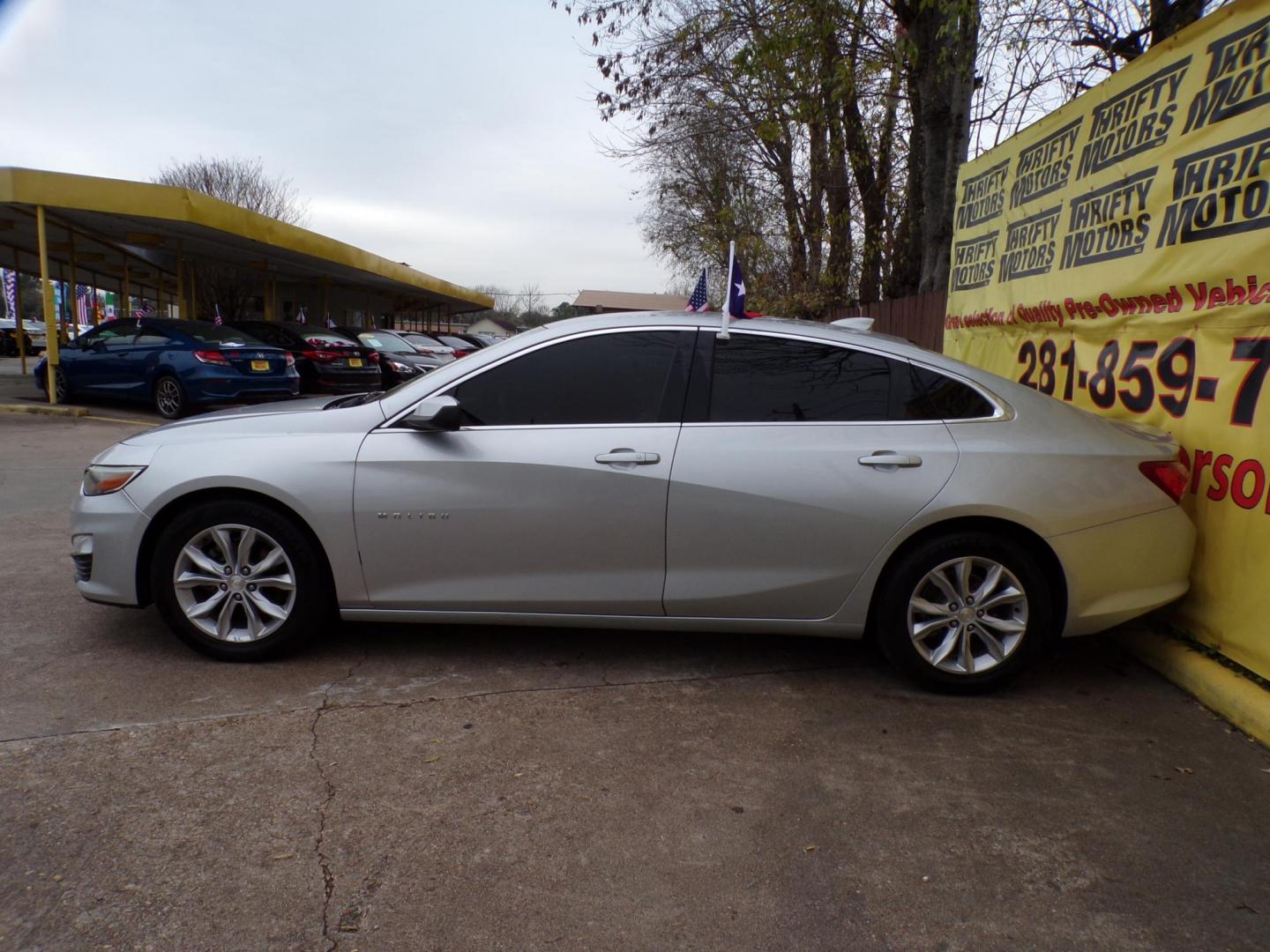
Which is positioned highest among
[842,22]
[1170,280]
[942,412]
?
[842,22]

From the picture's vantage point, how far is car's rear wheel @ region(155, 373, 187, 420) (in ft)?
43.1

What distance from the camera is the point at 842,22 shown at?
9.60 m

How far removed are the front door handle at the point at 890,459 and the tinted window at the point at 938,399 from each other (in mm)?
204

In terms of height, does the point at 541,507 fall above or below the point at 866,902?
above

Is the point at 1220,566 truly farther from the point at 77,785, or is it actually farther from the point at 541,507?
the point at 77,785

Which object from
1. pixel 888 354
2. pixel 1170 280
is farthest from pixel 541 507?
pixel 1170 280

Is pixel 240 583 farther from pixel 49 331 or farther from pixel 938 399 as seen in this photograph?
pixel 49 331

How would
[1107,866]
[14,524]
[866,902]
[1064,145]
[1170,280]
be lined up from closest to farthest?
[866,902] → [1107,866] → [1170,280] → [1064,145] → [14,524]

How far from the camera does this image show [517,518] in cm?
384

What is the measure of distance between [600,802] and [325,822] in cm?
86

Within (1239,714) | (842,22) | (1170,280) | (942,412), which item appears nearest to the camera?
(1239,714)

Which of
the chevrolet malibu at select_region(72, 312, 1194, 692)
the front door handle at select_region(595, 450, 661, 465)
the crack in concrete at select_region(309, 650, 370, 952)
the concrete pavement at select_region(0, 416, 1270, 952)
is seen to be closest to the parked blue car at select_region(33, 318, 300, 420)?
the concrete pavement at select_region(0, 416, 1270, 952)

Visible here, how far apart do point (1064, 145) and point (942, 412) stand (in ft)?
8.97

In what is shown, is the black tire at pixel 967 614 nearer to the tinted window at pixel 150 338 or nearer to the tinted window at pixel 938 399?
the tinted window at pixel 938 399
